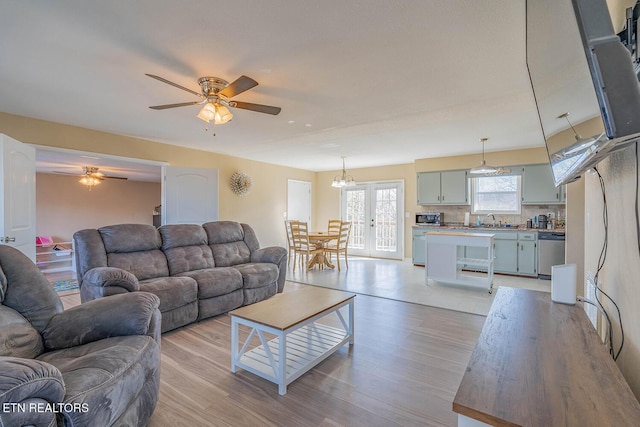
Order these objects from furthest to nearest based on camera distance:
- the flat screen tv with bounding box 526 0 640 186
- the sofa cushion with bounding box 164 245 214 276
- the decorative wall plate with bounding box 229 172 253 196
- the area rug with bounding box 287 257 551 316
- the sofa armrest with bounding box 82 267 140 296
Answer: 1. the decorative wall plate with bounding box 229 172 253 196
2. the area rug with bounding box 287 257 551 316
3. the sofa cushion with bounding box 164 245 214 276
4. the sofa armrest with bounding box 82 267 140 296
5. the flat screen tv with bounding box 526 0 640 186

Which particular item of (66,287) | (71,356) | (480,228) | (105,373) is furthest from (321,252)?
(105,373)

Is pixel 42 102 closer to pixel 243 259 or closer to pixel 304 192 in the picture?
pixel 243 259

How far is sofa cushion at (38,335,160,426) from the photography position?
113cm

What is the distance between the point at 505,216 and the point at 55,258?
9930 mm

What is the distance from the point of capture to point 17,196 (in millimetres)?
3113

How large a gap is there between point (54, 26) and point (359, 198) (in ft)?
21.7

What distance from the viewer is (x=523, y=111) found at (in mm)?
3361

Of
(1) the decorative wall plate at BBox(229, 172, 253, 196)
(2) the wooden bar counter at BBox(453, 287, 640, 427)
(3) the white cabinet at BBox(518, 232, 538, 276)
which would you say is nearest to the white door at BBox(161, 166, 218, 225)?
(1) the decorative wall plate at BBox(229, 172, 253, 196)

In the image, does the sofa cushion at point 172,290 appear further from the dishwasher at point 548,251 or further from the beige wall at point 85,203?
the beige wall at point 85,203

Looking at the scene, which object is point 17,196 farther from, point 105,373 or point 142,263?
point 105,373

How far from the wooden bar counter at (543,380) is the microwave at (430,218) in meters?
4.97

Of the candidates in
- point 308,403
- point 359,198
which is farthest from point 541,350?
point 359,198
